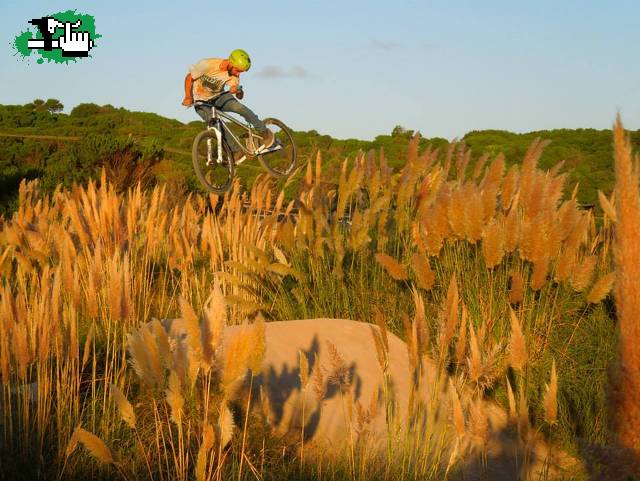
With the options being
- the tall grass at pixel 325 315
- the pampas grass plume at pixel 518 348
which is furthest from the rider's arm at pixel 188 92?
the pampas grass plume at pixel 518 348

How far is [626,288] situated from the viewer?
3.50ft

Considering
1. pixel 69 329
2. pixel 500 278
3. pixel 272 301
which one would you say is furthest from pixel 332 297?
pixel 69 329

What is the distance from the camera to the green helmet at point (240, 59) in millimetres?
7859

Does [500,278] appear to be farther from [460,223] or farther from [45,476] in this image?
[45,476]

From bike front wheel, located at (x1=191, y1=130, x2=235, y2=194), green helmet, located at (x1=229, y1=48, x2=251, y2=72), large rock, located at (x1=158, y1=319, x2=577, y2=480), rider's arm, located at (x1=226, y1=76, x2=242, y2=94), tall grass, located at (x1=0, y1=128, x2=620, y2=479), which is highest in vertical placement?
green helmet, located at (x1=229, y1=48, x2=251, y2=72)

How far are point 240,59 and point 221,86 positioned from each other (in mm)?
575

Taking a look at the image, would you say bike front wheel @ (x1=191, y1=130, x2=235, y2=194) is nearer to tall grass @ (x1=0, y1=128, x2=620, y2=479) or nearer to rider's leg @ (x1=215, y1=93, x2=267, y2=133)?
rider's leg @ (x1=215, y1=93, x2=267, y2=133)

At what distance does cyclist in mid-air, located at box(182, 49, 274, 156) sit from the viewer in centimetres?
802

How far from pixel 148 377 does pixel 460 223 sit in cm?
185

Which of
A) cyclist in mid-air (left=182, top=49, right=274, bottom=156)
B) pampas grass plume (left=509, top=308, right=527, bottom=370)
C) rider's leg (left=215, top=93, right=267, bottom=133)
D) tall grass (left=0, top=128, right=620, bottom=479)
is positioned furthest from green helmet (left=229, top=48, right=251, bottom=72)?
pampas grass plume (left=509, top=308, right=527, bottom=370)

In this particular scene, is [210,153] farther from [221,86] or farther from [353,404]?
[353,404]

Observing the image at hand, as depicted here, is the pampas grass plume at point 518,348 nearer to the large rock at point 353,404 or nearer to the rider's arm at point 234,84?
the large rock at point 353,404

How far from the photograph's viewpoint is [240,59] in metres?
7.88

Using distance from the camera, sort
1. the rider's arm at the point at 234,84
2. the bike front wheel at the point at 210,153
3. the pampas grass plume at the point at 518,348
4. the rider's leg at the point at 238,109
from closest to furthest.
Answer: the pampas grass plume at the point at 518,348 < the rider's arm at the point at 234,84 < the bike front wheel at the point at 210,153 < the rider's leg at the point at 238,109
